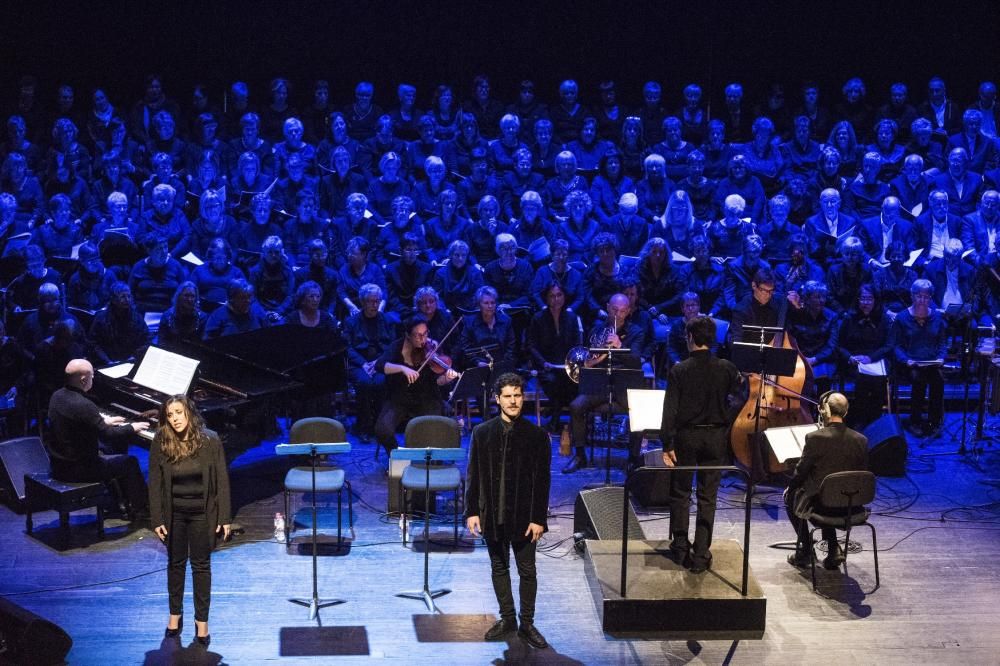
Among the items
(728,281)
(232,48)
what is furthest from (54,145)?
(728,281)

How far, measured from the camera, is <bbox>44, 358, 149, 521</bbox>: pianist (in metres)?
6.82

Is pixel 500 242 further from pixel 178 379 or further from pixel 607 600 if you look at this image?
pixel 607 600

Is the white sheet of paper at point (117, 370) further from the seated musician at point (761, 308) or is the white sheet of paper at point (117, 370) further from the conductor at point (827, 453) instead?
the seated musician at point (761, 308)

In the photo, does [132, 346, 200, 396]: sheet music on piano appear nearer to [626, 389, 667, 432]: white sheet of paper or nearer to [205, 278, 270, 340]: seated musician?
[205, 278, 270, 340]: seated musician

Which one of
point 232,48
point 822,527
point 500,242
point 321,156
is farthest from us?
point 232,48

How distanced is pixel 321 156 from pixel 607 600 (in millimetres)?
7448

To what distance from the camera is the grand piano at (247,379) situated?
7.36m

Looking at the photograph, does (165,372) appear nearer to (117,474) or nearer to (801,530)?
(117,474)

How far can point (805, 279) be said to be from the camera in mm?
10375

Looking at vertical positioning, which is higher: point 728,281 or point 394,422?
point 728,281

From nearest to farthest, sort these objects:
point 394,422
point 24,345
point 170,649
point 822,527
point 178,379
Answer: point 170,649
point 822,527
point 178,379
point 394,422
point 24,345

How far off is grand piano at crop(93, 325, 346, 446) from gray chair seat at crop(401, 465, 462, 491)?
4.40ft

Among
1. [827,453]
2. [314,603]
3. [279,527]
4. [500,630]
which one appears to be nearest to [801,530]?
[827,453]

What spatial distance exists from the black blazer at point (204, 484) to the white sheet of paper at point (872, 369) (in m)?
5.95
